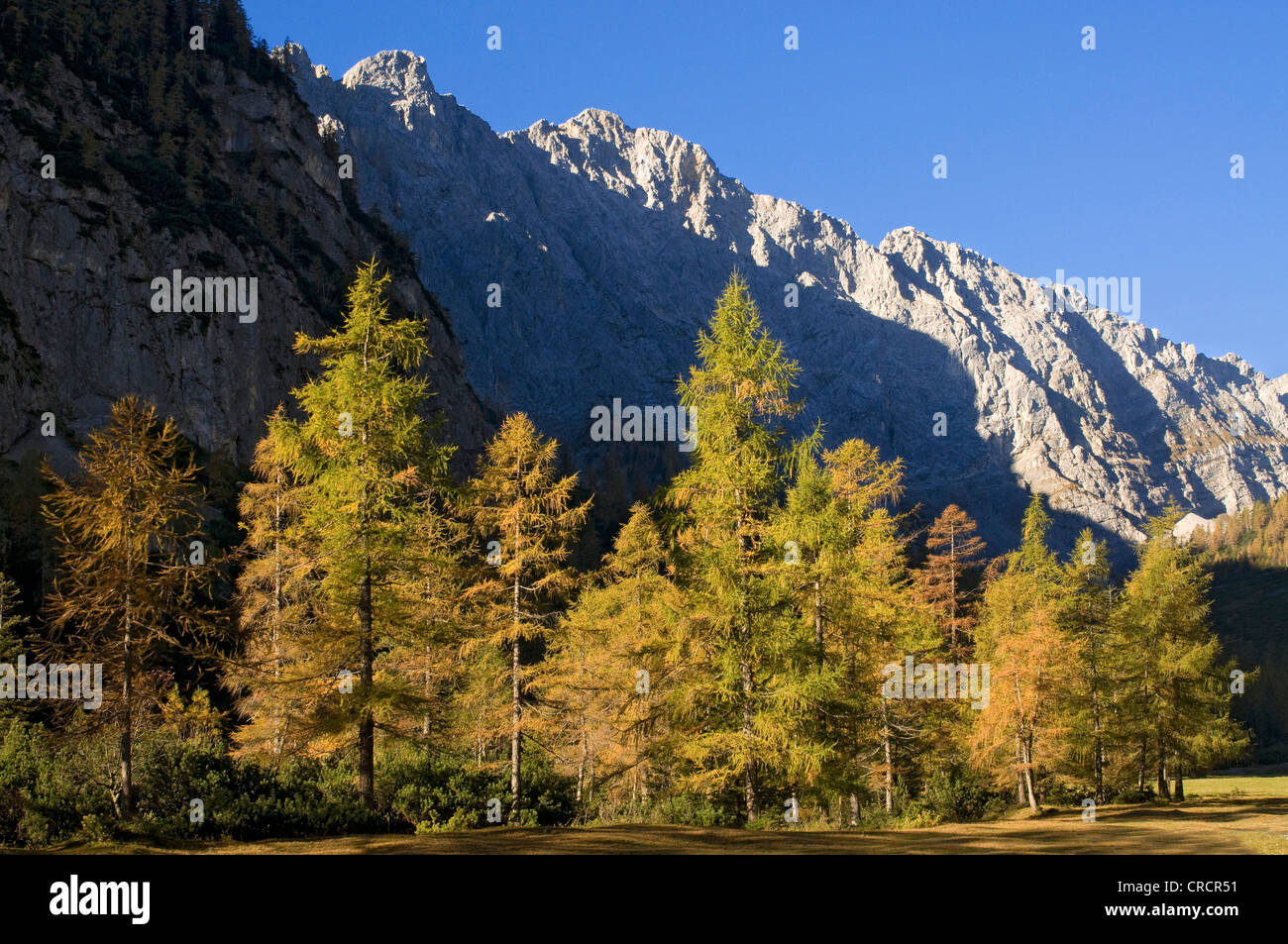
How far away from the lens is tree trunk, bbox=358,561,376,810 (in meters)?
18.7

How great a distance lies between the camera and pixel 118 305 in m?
73.2

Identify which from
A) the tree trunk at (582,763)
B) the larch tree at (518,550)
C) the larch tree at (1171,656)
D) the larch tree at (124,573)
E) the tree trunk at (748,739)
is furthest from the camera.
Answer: the larch tree at (1171,656)

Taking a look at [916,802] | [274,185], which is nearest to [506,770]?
[916,802]

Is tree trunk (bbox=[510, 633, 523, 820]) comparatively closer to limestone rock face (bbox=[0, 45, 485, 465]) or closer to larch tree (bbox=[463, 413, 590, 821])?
larch tree (bbox=[463, 413, 590, 821])

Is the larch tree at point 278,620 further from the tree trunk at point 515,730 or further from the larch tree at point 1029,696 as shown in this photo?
the larch tree at point 1029,696

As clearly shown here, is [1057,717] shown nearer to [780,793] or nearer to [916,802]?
[916,802]

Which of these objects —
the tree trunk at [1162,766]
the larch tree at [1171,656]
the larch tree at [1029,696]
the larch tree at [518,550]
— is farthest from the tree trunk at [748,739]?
the tree trunk at [1162,766]

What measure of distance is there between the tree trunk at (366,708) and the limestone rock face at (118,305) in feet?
160

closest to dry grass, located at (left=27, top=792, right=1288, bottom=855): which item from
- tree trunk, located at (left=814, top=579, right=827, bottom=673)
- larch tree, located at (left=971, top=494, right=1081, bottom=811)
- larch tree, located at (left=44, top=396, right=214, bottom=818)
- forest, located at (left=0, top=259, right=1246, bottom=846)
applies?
forest, located at (left=0, top=259, right=1246, bottom=846)

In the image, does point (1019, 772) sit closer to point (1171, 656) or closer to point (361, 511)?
point (1171, 656)

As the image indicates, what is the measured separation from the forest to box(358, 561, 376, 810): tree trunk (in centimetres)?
6

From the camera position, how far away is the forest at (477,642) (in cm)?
1816

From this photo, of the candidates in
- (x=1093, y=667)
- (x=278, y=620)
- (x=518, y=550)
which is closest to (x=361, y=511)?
(x=278, y=620)
